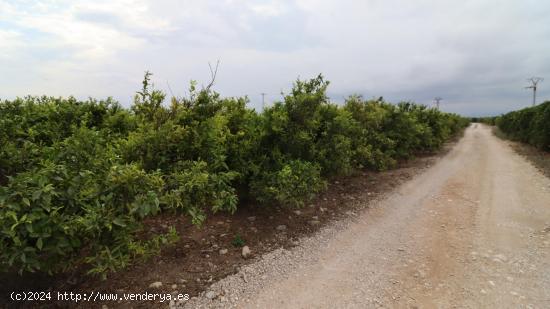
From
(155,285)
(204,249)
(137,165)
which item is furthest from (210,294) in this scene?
(137,165)

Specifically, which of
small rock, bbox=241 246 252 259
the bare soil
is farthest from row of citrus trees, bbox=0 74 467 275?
small rock, bbox=241 246 252 259

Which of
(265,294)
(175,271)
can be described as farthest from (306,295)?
(175,271)

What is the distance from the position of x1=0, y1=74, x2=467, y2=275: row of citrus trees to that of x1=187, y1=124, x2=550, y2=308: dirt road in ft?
2.83

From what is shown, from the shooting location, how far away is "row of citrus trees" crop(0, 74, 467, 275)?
219 centimetres

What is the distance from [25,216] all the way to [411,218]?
16.8 feet

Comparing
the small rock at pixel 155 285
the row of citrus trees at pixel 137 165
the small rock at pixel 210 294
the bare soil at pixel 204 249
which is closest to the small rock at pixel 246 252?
the bare soil at pixel 204 249

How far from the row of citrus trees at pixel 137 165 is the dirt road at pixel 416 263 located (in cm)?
86

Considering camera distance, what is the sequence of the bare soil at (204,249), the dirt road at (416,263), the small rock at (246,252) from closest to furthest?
the bare soil at (204,249) < the dirt road at (416,263) < the small rock at (246,252)

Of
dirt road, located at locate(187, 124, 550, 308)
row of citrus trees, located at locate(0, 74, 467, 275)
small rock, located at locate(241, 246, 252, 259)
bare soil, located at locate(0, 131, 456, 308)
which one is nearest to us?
row of citrus trees, located at locate(0, 74, 467, 275)

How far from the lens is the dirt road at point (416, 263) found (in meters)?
3.00

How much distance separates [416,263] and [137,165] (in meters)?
3.31

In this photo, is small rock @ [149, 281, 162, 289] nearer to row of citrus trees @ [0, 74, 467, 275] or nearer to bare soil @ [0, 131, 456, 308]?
bare soil @ [0, 131, 456, 308]

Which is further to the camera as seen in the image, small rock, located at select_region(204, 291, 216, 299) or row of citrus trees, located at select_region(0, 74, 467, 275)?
small rock, located at select_region(204, 291, 216, 299)

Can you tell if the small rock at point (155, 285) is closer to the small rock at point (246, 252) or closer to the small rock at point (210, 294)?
the small rock at point (210, 294)
